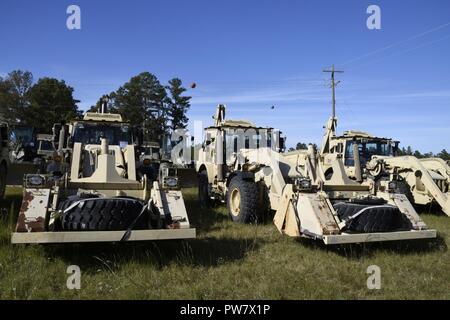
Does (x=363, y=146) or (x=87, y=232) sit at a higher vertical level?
(x=363, y=146)

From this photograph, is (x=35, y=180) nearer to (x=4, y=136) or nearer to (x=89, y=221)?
(x=89, y=221)

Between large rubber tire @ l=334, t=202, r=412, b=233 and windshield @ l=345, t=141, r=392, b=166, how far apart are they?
6.87 m

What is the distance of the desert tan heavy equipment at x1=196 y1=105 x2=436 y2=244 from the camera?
20.1ft

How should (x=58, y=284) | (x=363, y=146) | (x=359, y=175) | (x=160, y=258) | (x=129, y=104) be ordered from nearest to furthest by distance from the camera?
(x=58, y=284) < (x=160, y=258) < (x=359, y=175) < (x=363, y=146) < (x=129, y=104)

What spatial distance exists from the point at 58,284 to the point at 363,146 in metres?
10.5

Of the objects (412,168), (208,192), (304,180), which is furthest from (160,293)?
(412,168)

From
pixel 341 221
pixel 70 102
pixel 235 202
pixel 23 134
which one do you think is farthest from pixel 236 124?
pixel 70 102

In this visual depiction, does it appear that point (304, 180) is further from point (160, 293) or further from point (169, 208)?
point (160, 293)

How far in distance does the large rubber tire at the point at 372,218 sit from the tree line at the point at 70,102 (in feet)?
118

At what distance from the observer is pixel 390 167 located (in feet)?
36.9

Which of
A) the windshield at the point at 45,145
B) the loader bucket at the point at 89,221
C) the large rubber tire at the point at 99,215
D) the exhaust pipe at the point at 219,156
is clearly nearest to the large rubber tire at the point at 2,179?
the exhaust pipe at the point at 219,156
